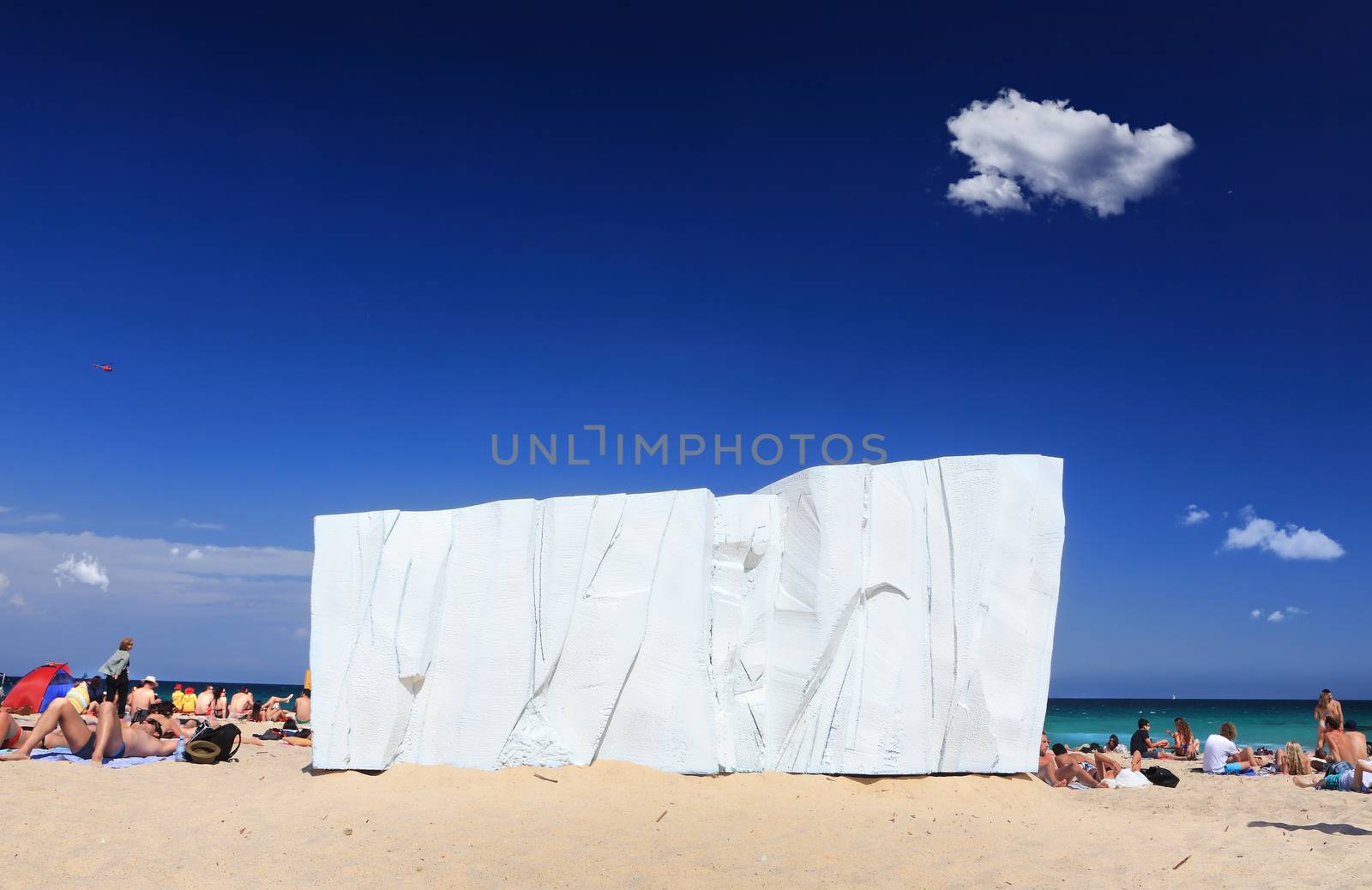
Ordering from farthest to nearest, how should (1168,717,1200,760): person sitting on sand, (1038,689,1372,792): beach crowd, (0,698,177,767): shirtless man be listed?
(1168,717,1200,760): person sitting on sand → (1038,689,1372,792): beach crowd → (0,698,177,767): shirtless man

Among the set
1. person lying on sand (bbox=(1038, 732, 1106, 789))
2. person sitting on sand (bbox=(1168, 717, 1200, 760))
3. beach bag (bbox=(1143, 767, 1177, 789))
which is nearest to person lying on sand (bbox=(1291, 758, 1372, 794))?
beach bag (bbox=(1143, 767, 1177, 789))

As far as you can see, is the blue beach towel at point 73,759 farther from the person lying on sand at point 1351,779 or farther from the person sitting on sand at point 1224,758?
the person sitting on sand at point 1224,758

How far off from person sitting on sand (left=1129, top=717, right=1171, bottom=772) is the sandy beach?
3057 mm

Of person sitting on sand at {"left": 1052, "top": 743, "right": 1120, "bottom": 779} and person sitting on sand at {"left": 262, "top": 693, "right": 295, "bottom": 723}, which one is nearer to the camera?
person sitting on sand at {"left": 1052, "top": 743, "right": 1120, "bottom": 779}

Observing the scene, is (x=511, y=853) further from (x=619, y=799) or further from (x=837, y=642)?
(x=837, y=642)

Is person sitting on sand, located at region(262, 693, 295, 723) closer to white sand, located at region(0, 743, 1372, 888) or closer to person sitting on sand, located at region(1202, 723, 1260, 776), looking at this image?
white sand, located at region(0, 743, 1372, 888)

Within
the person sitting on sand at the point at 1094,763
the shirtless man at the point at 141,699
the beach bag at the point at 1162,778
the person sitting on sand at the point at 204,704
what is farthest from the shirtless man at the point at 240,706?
the beach bag at the point at 1162,778

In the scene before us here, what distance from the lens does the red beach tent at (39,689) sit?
13250 millimetres

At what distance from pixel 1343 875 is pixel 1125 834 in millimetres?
1571

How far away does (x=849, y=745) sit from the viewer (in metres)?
7.63

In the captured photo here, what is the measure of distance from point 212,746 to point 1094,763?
10478 millimetres

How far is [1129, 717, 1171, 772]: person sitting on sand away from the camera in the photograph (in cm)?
1177

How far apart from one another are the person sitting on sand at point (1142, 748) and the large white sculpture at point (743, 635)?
16.5 feet

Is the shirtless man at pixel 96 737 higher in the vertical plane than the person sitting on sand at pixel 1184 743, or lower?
higher
